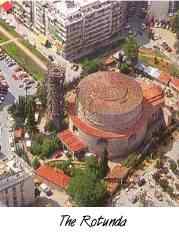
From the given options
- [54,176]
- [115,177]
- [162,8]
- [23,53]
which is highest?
[162,8]

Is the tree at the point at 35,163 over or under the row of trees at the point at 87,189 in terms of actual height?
under

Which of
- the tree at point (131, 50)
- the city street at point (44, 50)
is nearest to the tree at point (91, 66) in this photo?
the city street at point (44, 50)

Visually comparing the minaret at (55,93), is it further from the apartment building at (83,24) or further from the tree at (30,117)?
the apartment building at (83,24)

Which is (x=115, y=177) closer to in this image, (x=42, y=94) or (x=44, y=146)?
(x=44, y=146)

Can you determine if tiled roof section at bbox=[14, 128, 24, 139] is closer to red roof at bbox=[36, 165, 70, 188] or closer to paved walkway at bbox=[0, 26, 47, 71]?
red roof at bbox=[36, 165, 70, 188]

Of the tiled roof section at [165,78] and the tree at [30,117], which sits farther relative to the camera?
the tiled roof section at [165,78]

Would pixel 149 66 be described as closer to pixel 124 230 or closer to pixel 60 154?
pixel 60 154

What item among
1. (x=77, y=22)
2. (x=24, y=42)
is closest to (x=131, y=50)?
(x=77, y=22)
